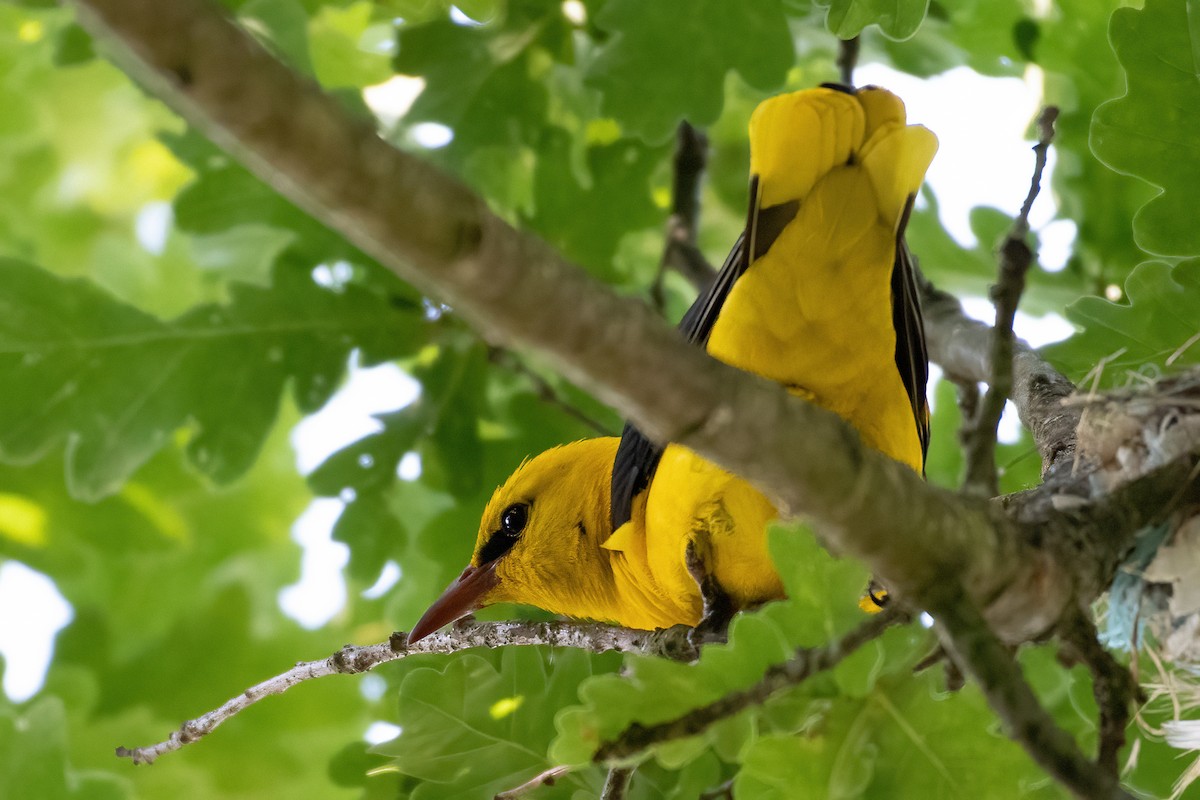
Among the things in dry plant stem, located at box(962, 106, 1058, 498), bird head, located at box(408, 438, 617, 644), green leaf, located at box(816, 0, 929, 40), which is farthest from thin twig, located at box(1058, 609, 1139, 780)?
bird head, located at box(408, 438, 617, 644)

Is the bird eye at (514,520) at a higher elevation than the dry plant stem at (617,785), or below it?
below

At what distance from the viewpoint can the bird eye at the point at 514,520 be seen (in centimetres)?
334

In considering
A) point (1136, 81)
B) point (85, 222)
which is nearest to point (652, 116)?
point (1136, 81)

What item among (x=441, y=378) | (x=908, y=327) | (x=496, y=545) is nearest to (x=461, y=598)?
(x=496, y=545)

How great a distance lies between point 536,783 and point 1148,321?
5.02ft

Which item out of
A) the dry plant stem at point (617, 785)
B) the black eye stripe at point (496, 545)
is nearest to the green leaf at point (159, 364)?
the black eye stripe at point (496, 545)

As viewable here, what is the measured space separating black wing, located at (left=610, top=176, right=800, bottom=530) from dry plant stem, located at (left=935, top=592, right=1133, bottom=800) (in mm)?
1210

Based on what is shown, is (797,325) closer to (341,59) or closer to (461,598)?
(461,598)

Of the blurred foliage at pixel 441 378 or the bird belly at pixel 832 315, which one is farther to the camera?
the bird belly at pixel 832 315

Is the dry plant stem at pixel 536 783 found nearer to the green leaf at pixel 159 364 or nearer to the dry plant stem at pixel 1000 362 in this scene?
the dry plant stem at pixel 1000 362

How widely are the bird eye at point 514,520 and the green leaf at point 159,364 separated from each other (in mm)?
604

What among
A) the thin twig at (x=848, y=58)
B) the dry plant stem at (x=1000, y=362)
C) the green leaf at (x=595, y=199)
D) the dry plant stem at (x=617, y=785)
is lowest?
the dry plant stem at (x=617, y=785)

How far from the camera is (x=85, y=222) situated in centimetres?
616

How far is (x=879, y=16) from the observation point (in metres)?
2.34
